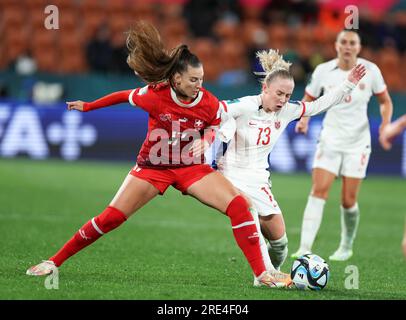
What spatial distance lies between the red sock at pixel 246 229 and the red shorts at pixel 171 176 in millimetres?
364

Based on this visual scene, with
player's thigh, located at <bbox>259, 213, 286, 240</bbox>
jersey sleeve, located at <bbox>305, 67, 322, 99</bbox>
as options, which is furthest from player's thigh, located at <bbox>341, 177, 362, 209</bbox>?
player's thigh, located at <bbox>259, 213, 286, 240</bbox>

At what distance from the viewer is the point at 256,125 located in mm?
7348

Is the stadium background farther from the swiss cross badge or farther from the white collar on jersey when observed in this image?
the white collar on jersey

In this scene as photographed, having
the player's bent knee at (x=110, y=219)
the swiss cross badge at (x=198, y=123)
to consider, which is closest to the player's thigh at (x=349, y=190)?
the swiss cross badge at (x=198, y=123)

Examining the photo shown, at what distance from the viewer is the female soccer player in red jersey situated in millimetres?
6848

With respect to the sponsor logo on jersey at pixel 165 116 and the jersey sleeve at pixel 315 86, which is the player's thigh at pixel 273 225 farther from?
the jersey sleeve at pixel 315 86

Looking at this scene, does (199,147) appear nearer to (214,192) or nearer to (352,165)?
(214,192)

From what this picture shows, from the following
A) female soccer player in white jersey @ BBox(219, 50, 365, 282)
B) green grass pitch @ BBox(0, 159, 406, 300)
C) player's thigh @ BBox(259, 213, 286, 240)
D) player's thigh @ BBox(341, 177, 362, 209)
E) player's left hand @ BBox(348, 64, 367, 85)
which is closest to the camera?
green grass pitch @ BBox(0, 159, 406, 300)

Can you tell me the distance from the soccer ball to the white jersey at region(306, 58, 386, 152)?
8.77ft

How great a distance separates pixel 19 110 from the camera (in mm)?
17125

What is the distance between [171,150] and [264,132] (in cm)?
86

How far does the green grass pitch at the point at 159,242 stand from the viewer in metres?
6.70
